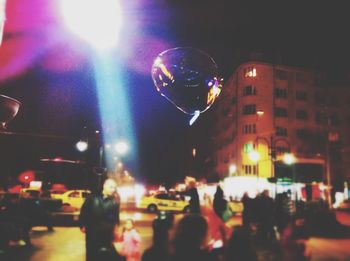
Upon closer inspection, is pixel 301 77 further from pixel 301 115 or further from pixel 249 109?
pixel 249 109

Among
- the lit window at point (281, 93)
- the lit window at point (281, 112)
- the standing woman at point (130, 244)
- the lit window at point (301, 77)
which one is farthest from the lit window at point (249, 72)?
the standing woman at point (130, 244)

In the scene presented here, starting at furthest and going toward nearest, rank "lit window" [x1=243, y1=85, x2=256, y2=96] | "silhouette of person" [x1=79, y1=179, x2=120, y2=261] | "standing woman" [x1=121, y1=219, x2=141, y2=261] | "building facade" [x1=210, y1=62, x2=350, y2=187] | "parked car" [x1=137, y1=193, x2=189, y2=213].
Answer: "lit window" [x1=243, y1=85, x2=256, y2=96] < "building facade" [x1=210, y1=62, x2=350, y2=187] < "parked car" [x1=137, y1=193, x2=189, y2=213] < "standing woman" [x1=121, y1=219, x2=141, y2=261] < "silhouette of person" [x1=79, y1=179, x2=120, y2=261]

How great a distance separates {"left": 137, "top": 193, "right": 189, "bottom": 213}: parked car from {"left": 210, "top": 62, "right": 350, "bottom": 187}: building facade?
25.6 m

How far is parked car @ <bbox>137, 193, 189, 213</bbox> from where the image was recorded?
111 feet

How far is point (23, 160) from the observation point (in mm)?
7102

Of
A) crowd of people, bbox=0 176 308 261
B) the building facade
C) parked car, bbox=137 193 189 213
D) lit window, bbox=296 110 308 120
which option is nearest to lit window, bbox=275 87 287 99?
the building facade

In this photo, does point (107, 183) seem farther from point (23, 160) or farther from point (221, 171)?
point (221, 171)

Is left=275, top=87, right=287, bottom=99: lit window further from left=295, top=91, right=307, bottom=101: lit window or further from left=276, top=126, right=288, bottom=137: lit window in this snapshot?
left=276, top=126, right=288, bottom=137: lit window

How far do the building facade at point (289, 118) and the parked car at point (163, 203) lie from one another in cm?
2562

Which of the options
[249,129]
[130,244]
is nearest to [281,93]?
[249,129]

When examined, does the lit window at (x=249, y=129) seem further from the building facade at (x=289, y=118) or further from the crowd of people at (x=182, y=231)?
the crowd of people at (x=182, y=231)

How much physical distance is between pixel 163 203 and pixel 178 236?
31.3m

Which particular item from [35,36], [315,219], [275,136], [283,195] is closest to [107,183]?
[35,36]

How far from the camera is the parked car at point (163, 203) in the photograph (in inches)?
1332
